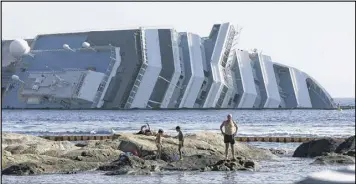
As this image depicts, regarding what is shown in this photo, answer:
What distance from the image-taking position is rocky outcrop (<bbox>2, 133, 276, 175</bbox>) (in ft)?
84.5

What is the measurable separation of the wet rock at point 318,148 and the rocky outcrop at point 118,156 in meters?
1.39

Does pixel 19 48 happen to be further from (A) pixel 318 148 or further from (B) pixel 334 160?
(B) pixel 334 160

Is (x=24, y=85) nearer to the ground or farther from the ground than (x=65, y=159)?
nearer to the ground

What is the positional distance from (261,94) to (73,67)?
75.0ft

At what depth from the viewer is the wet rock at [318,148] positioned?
3203cm

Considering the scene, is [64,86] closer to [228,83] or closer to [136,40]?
[136,40]


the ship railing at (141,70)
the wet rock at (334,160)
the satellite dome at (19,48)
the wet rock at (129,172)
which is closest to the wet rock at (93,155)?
the wet rock at (129,172)

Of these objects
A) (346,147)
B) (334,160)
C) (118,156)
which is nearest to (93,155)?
(118,156)

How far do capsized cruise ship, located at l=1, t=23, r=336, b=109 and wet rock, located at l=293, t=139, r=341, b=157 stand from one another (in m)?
56.5

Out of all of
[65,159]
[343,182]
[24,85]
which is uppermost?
[343,182]

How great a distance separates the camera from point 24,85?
95.6 m

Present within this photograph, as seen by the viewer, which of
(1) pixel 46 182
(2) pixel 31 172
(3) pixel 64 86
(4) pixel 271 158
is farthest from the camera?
(3) pixel 64 86

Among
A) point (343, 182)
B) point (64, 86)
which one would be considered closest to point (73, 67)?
point (64, 86)

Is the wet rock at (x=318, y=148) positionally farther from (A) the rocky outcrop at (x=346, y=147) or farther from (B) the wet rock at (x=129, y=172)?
(B) the wet rock at (x=129, y=172)
